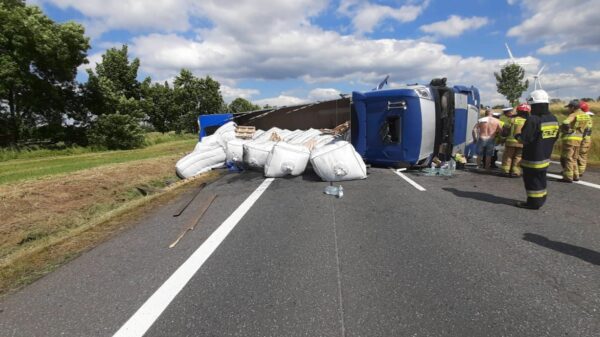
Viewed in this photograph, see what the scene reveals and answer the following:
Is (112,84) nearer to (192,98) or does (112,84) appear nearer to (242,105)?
(192,98)

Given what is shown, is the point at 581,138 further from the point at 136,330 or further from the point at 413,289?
the point at 136,330

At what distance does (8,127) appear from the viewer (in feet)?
67.9

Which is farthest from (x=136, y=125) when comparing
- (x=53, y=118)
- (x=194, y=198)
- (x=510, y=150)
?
(x=510, y=150)

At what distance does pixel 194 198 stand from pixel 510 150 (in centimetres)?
767

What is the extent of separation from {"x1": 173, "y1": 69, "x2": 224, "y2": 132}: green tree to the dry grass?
37744 millimetres

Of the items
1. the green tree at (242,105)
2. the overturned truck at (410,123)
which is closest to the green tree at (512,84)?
the overturned truck at (410,123)

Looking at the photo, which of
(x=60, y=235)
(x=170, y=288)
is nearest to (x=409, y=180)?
(x=170, y=288)

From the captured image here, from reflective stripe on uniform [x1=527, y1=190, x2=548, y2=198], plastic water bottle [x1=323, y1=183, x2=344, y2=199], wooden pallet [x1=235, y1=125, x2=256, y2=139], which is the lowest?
plastic water bottle [x1=323, y1=183, x2=344, y2=199]

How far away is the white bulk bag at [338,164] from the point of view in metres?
8.34

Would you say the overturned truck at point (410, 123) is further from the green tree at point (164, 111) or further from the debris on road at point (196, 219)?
the green tree at point (164, 111)

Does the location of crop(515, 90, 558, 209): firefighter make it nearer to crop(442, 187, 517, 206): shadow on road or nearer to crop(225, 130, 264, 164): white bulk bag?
crop(442, 187, 517, 206): shadow on road

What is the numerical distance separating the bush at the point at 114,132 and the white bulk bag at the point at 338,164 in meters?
19.2

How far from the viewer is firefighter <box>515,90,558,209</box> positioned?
5234 mm

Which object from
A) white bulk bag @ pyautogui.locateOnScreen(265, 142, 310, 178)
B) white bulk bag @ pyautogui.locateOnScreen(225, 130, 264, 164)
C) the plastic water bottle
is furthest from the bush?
the plastic water bottle
